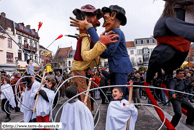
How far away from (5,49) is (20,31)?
5.84m

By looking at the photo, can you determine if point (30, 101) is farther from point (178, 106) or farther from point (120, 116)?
point (178, 106)

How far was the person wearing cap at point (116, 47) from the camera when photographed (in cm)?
267

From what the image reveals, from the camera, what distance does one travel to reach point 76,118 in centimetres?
225

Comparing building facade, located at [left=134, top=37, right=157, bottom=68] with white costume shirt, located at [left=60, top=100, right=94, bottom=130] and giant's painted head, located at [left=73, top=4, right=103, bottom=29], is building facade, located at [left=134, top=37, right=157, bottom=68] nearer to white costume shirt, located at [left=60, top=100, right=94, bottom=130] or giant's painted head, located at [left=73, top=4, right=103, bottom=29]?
giant's painted head, located at [left=73, top=4, right=103, bottom=29]

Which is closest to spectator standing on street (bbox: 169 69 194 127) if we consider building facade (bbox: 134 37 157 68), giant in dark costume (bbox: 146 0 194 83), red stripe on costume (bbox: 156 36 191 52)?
giant in dark costume (bbox: 146 0 194 83)

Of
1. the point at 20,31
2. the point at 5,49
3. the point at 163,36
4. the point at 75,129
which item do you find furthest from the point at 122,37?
the point at 20,31

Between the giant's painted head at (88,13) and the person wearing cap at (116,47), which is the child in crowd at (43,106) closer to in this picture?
the person wearing cap at (116,47)

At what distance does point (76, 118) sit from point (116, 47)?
139 cm

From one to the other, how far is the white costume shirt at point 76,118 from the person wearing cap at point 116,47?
2.74 feet

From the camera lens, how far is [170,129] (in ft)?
8.98

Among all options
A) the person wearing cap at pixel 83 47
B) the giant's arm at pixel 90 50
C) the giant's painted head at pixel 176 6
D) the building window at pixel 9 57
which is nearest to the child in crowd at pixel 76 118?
the person wearing cap at pixel 83 47

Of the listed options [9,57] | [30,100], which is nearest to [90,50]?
[30,100]

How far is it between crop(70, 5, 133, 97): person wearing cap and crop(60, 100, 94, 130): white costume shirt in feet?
2.74

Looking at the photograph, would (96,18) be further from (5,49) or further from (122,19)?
(5,49)
